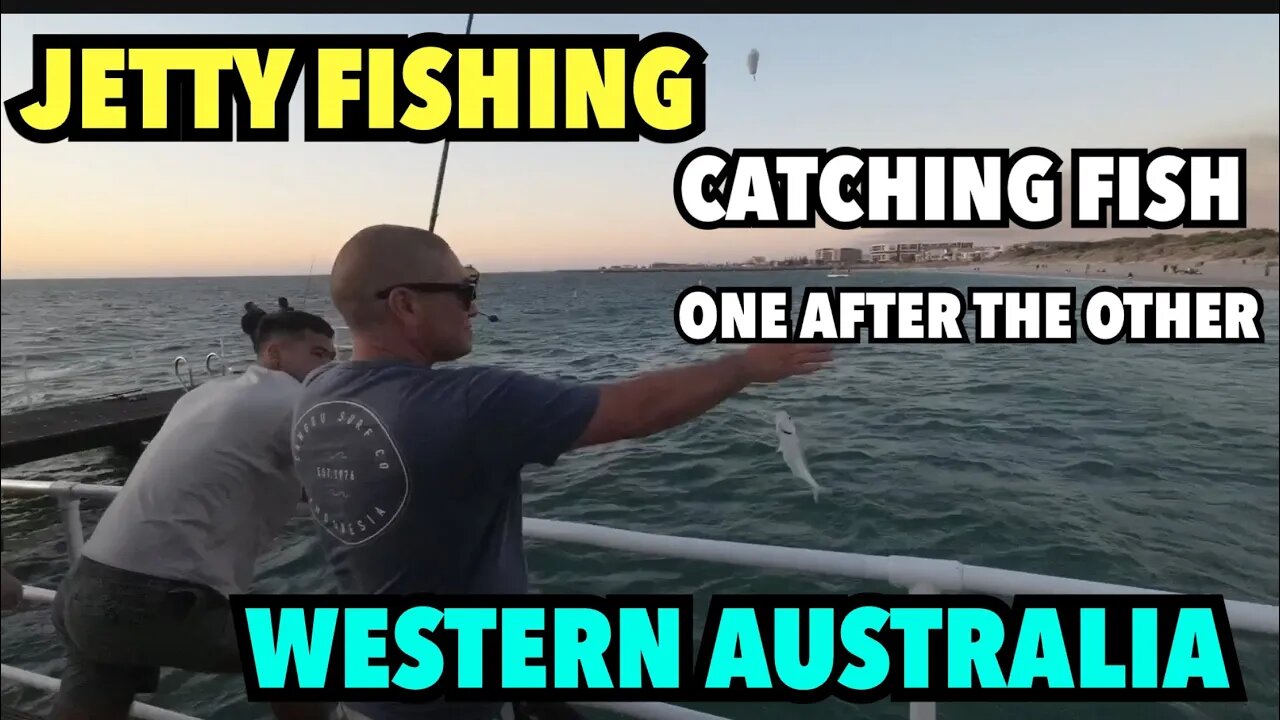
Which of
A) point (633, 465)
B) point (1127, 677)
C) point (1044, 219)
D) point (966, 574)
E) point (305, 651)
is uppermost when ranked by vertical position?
point (1044, 219)

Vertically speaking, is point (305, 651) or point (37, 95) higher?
point (37, 95)

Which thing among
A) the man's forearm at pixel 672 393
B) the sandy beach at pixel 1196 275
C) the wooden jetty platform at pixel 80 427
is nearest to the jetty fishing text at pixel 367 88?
the man's forearm at pixel 672 393

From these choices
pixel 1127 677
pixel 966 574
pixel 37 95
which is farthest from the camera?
pixel 37 95

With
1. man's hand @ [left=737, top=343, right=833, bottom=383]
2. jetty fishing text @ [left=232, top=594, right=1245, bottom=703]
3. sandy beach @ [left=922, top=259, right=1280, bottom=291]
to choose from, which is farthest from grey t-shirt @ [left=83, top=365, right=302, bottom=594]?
sandy beach @ [left=922, top=259, right=1280, bottom=291]

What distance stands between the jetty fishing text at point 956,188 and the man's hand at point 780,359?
3.78 m

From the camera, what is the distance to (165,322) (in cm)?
4438

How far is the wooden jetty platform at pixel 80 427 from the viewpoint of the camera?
431 inches

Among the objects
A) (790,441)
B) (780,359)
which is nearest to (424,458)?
(780,359)

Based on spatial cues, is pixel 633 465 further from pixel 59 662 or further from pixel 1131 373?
pixel 1131 373

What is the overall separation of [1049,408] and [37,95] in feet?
55.0

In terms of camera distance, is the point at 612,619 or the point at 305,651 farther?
the point at 612,619

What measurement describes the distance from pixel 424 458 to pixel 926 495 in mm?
9256

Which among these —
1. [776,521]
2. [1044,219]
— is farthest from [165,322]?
[1044,219]

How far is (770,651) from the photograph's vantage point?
83.0 inches
